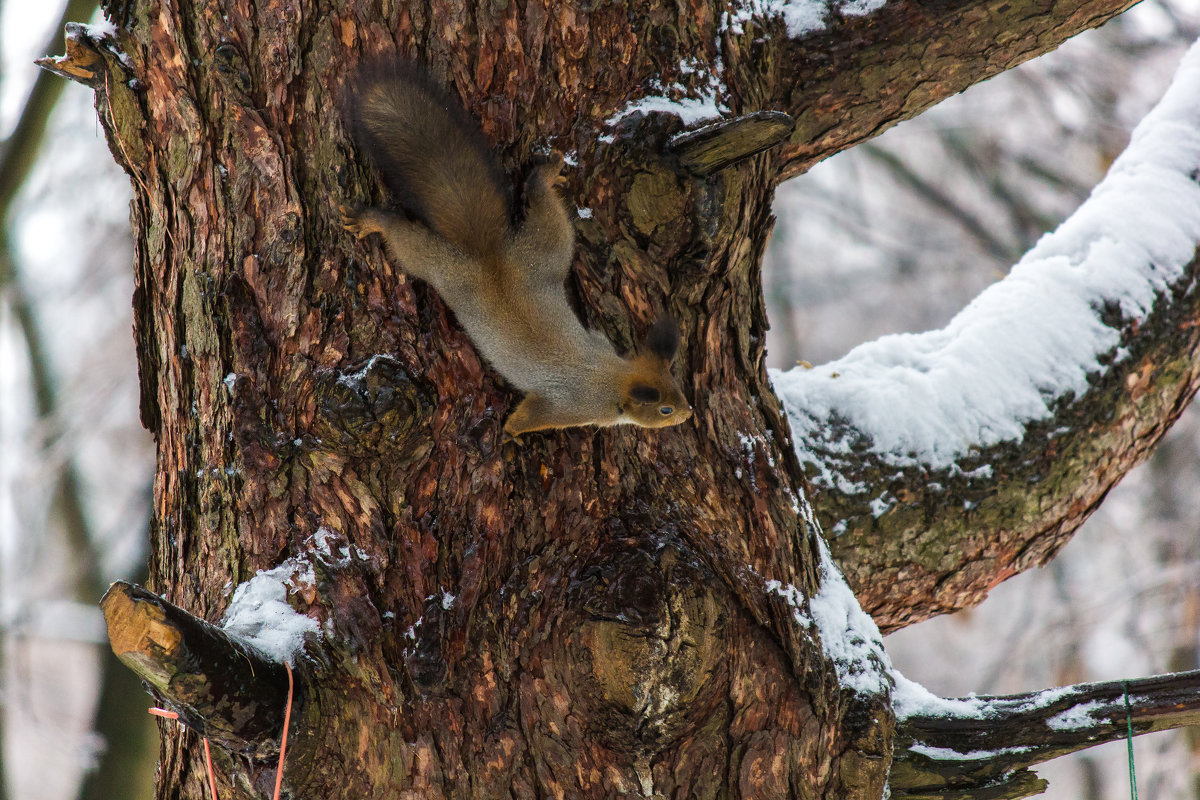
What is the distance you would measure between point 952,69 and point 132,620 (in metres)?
2.10

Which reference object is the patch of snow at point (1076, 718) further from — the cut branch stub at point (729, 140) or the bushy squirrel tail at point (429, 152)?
the bushy squirrel tail at point (429, 152)

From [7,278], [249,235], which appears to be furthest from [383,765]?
[7,278]

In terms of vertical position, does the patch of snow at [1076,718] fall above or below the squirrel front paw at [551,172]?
below

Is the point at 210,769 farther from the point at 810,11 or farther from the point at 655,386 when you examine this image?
the point at 810,11

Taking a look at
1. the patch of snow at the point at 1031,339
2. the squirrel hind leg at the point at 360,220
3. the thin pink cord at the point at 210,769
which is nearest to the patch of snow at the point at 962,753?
the patch of snow at the point at 1031,339

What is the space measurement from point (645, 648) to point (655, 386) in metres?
0.57

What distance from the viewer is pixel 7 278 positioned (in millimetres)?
5770

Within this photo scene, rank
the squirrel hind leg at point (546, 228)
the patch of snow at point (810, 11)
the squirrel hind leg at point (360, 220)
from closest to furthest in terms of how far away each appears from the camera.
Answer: the squirrel hind leg at point (360, 220) < the squirrel hind leg at point (546, 228) < the patch of snow at point (810, 11)

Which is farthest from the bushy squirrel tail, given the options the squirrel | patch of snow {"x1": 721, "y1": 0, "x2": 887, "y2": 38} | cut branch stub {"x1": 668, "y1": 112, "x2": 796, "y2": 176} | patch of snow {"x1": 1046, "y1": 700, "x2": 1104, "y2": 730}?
patch of snow {"x1": 1046, "y1": 700, "x2": 1104, "y2": 730}

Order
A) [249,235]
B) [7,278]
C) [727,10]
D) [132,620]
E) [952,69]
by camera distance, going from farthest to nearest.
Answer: [7,278] < [952,69] < [727,10] < [249,235] < [132,620]

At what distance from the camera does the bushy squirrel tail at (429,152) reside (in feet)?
5.46

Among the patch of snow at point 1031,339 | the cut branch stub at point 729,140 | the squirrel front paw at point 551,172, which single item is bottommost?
the squirrel front paw at point 551,172

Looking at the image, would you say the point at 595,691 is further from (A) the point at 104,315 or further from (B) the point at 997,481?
(A) the point at 104,315

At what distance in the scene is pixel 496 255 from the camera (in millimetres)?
2041
